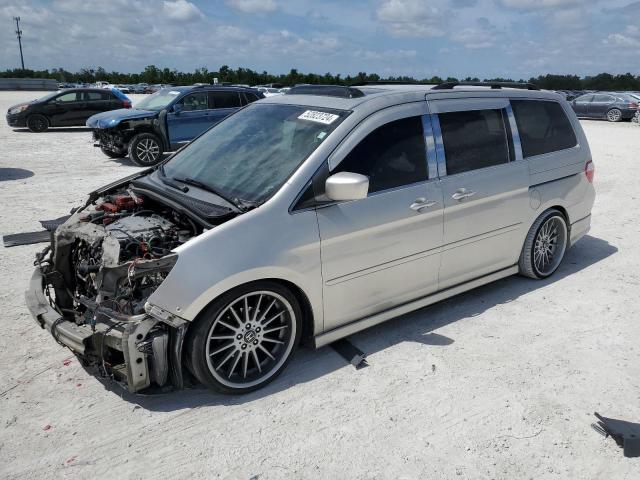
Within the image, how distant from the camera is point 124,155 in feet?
41.7

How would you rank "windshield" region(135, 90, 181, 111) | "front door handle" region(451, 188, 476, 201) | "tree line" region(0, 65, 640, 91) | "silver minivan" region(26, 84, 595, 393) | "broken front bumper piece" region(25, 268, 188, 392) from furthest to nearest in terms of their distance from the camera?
"tree line" region(0, 65, 640, 91) < "windshield" region(135, 90, 181, 111) < "front door handle" region(451, 188, 476, 201) < "silver minivan" region(26, 84, 595, 393) < "broken front bumper piece" region(25, 268, 188, 392)

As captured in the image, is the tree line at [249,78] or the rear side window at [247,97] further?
the tree line at [249,78]

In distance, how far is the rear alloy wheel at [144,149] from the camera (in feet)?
39.7

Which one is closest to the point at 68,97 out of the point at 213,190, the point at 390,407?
the point at 213,190

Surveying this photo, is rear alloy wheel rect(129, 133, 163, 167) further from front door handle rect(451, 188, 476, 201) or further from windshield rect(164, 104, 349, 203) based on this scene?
front door handle rect(451, 188, 476, 201)

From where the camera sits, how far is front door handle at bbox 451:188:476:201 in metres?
4.29

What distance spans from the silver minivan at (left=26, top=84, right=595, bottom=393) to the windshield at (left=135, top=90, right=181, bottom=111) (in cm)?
887

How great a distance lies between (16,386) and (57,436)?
709 mm

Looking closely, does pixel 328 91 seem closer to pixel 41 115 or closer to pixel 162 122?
pixel 162 122

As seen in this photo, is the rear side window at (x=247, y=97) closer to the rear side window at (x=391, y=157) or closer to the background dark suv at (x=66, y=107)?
the background dark suv at (x=66, y=107)

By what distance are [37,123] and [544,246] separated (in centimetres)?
1841

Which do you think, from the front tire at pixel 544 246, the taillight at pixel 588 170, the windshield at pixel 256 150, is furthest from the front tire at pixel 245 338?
the taillight at pixel 588 170

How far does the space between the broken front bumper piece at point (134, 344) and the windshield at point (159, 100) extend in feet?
33.5

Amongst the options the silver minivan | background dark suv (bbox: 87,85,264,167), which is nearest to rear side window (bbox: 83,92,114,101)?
background dark suv (bbox: 87,85,264,167)
